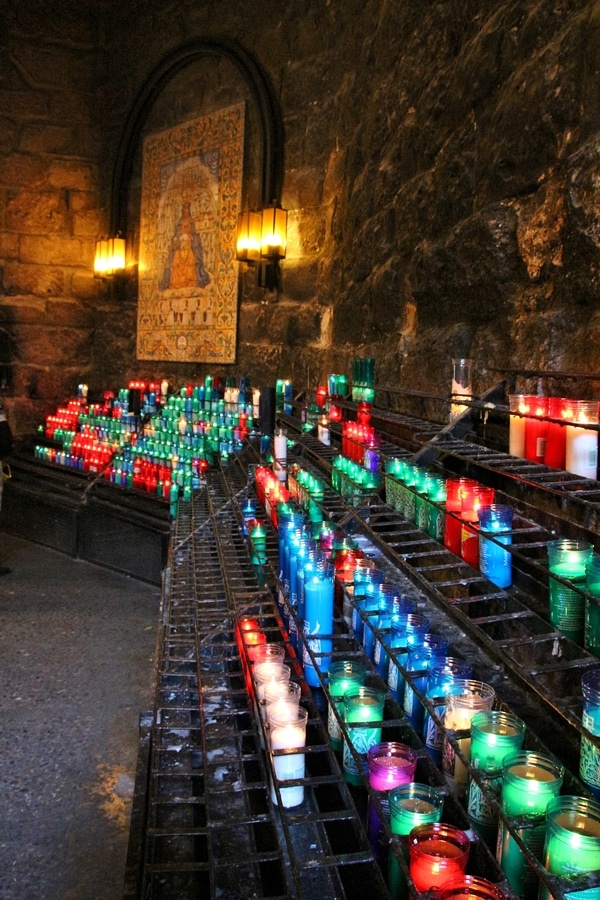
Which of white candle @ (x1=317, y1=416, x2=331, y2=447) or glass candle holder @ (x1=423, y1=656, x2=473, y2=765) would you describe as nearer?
glass candle holder @ (x1=423, y1=656, x2=473, y2=765)

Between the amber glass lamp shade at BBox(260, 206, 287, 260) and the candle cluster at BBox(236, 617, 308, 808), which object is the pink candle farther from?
the amber glass lamp shade at BBox(260, 206, 287, 260)

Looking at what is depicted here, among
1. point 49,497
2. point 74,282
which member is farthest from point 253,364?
point 74,282

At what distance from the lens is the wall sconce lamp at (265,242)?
694 centimetres

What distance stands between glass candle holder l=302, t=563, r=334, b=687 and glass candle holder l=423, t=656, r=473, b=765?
1.33ft

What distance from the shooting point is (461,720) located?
1.53 m

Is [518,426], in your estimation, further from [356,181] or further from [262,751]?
[356,181]

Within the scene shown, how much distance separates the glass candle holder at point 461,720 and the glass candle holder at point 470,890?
0.31m

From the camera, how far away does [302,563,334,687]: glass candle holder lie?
Answer: 208cm

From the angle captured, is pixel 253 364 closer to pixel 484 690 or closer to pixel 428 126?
pixel 428 126

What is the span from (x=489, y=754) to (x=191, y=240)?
7711 mm

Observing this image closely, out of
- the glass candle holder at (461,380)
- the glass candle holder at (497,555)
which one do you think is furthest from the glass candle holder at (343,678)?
the glass candle holder at (461,380)

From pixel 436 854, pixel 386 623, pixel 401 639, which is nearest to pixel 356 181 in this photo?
pixel 386 623

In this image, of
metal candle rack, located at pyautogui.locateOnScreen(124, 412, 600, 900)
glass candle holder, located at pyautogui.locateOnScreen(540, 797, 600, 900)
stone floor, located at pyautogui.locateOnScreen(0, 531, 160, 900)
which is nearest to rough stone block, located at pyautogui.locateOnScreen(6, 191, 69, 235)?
stone floor, located at pyautogui.locateOnScreen(0, 531, 160, 900)

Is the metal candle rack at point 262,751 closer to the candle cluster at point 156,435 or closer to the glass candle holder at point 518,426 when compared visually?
the glass candle holder at point 518,426
